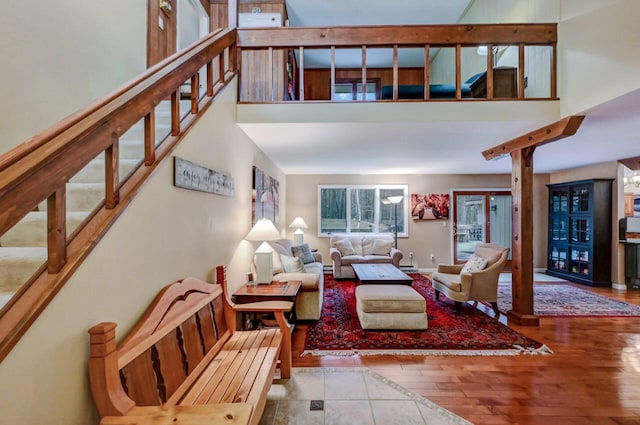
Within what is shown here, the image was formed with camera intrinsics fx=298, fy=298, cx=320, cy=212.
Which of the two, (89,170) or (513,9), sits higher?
(513,9)

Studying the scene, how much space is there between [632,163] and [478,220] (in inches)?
109

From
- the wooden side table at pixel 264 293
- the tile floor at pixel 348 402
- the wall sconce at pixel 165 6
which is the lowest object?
the tile floor at pixel 348 402

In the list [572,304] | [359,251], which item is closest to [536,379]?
[572,304]

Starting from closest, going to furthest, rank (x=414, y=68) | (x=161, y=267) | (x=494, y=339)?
(x=161, y=267)
(x=494, y=339)
(x=414, y=68)

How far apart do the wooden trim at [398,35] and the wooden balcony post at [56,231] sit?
8.81 feet

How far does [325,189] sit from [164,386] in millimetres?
6019

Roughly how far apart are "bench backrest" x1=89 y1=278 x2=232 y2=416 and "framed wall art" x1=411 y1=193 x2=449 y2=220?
5833 mm

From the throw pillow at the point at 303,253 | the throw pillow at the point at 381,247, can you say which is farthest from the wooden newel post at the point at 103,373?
the throw pillow at the point at 381,247

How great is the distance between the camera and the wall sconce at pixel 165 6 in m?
3.51

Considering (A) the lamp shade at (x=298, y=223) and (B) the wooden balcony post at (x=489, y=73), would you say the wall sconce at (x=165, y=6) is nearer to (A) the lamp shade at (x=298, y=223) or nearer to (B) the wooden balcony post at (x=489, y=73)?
(B) the wooden balcony post at (x=489, y=73)

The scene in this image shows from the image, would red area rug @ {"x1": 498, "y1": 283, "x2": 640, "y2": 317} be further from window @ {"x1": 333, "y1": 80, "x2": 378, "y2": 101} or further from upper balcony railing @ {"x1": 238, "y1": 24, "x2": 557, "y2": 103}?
window @ {"x1": 333, "y1": 80, "x2": 378, "y2": 101}

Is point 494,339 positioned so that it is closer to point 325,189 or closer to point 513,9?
point 513,9

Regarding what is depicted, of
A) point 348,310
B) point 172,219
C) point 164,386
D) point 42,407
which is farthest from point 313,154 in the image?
point 42,407

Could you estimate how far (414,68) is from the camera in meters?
6.99
